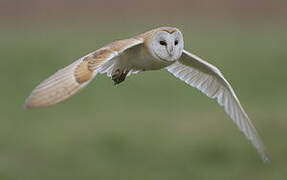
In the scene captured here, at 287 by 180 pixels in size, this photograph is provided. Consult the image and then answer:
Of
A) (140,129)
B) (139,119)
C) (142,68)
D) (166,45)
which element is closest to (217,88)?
(142,68)

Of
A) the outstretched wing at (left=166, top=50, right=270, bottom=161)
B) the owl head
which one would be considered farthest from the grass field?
the owl head

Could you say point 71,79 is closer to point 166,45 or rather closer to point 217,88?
point 166,45

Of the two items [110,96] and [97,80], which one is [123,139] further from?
[97,80]

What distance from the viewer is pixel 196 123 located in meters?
12.1

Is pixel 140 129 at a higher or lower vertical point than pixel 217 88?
lower

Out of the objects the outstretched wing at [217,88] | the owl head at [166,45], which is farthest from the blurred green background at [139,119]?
the owl head at [166,45]

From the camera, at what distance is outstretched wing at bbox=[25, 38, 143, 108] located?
545 centimetres

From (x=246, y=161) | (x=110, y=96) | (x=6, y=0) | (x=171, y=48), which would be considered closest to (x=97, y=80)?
(x=110, y=96)

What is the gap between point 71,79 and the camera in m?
5.74

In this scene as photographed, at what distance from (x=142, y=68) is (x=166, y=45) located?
361 mm

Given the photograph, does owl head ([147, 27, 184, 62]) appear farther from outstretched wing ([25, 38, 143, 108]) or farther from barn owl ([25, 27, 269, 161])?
Result: outstretched wing ([25, 38, 143, 108])

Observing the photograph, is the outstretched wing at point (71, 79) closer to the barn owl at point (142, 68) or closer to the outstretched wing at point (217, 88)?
the barn owl at point (142, 68)

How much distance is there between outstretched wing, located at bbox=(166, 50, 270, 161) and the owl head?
88 cm

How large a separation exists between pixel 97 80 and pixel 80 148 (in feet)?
15.4
